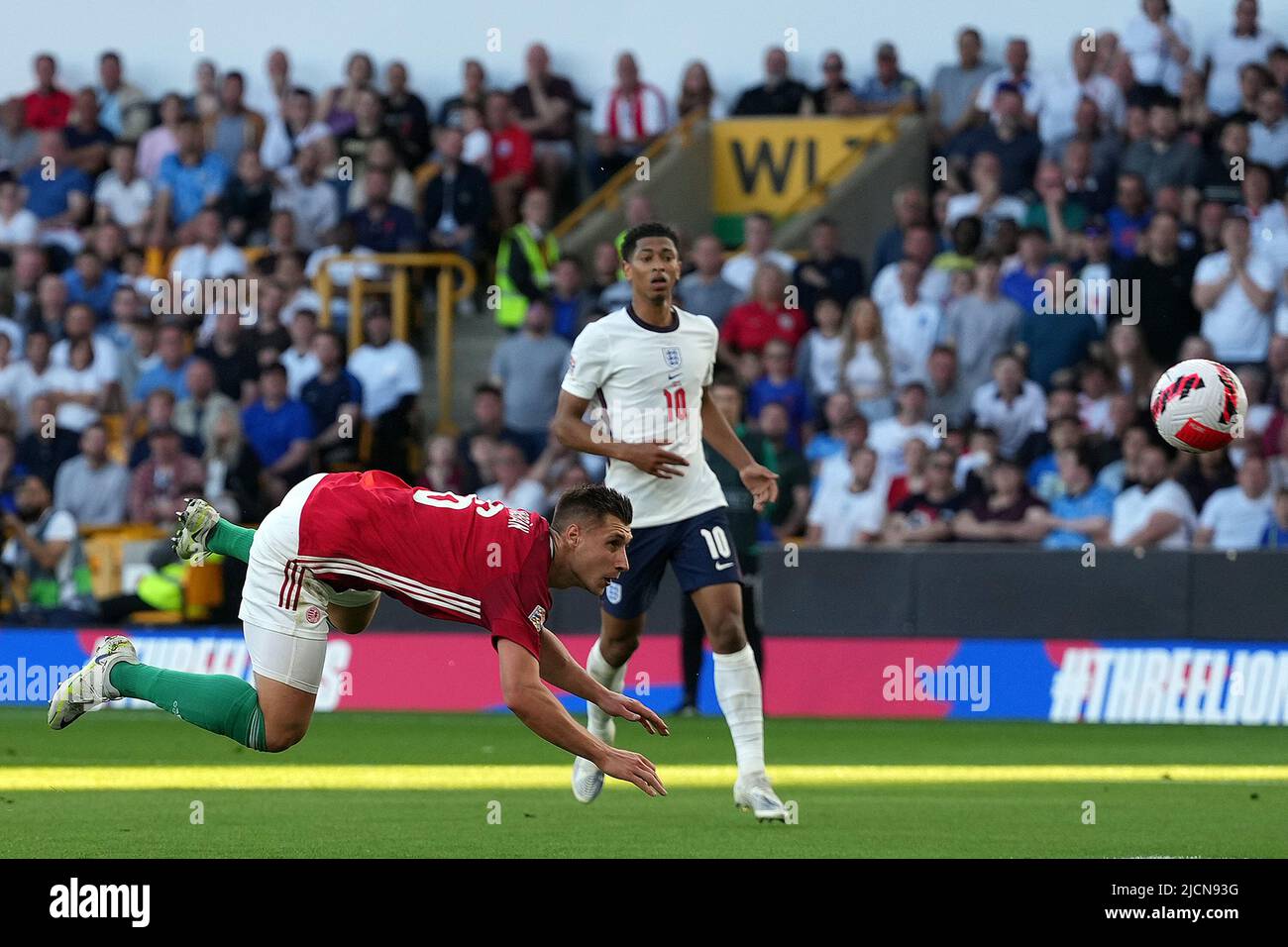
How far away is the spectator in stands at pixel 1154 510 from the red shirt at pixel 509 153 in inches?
276

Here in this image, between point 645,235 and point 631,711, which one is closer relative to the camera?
point 631,711

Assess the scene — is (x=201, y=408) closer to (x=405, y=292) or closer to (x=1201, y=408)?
(x=405, y=292)

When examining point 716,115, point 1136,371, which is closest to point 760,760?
point 1136,371

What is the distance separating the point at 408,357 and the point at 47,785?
27.2 ft

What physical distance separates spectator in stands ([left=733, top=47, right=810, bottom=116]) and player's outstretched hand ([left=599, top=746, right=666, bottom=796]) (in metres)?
14.8

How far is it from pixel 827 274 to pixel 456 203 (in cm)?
365

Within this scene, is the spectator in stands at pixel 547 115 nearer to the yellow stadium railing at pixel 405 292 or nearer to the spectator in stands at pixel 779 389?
the yellow stadium railing at pixel 405 292

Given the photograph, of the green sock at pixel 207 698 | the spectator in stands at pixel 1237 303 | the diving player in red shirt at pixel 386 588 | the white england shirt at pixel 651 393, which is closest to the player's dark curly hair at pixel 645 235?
the white england shirt at pixel 651 393

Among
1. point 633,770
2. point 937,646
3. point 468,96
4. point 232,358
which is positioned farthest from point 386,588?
point 468,96

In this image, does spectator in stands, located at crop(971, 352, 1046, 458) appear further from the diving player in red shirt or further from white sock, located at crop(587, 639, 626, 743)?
the diving player in red shirt

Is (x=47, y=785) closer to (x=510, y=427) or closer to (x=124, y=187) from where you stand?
(x=510, y=427)

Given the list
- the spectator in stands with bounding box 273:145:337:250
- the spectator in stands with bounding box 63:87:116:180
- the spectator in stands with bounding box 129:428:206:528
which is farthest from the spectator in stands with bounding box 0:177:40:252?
the spectator in stands with bounding box 129:428:206:528

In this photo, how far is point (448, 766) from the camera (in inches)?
480

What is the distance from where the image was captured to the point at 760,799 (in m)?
9.58
